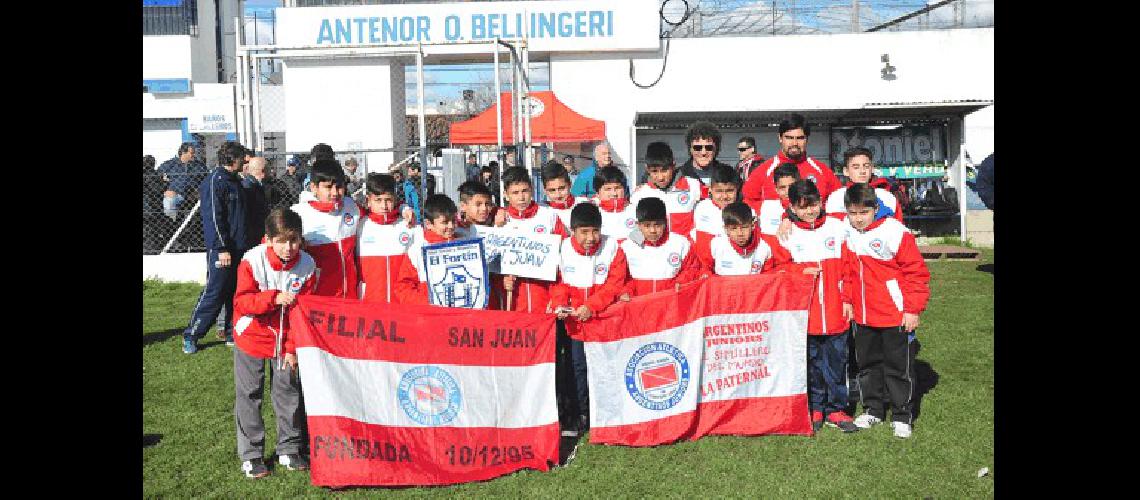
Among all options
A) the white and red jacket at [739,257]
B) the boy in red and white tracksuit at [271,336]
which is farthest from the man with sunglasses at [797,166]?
the boy in red and white tracksuit at [271,336]

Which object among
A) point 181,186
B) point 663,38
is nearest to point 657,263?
point 181,186

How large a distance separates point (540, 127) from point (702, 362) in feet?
41.8

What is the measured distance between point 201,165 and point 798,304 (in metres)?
12.1

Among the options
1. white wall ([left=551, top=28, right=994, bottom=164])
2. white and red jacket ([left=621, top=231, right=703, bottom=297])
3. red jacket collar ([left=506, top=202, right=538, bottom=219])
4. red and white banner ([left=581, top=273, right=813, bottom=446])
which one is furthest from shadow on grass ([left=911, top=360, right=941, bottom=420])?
white wall ([left=551, top=28, right=994, bottom=164])

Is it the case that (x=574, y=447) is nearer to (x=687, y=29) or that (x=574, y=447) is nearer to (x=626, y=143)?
(x=626, y=143)

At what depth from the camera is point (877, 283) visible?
22.6ft

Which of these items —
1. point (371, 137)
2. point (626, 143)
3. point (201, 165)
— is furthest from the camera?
point (626, 143)

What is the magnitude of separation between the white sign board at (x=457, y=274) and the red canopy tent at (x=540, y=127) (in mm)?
11877

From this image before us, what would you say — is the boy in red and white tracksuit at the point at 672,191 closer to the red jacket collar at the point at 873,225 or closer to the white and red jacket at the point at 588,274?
the white and red jacket at the point at 588,274

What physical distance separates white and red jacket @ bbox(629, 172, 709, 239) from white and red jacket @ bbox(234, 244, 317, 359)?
2971mm

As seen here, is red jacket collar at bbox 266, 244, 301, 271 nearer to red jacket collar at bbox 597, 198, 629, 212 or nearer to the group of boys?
the group of boys

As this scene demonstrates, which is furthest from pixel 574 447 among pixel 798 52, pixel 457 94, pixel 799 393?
pixel 457 94

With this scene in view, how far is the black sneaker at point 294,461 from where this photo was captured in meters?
6.24

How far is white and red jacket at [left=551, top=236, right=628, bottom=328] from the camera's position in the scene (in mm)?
6816
